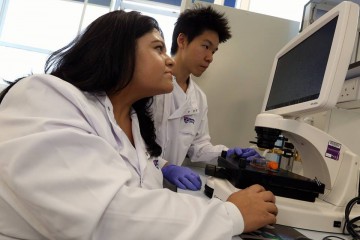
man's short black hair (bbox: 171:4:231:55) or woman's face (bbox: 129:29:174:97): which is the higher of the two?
man's short black hair (bbox: 171:4:231:55)

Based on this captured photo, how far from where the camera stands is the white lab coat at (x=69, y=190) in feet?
1.76

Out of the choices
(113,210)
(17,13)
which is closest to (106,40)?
(113,210)

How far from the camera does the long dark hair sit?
868 mm

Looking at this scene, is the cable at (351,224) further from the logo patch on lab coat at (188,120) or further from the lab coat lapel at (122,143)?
the logo patch on lab coat at (188,120)

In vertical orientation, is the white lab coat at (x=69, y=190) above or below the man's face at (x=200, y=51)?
below

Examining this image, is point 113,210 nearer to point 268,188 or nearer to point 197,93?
point 268,188

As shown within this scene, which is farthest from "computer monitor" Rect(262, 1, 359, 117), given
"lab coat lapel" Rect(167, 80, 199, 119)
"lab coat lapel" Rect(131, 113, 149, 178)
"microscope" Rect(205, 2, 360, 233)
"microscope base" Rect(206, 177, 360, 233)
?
"lab coat lapel" Rect(167, 80, 199, 119)

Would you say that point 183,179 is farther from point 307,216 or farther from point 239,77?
point 239,77

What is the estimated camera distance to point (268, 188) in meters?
0.84

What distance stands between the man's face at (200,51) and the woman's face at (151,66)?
71 cm

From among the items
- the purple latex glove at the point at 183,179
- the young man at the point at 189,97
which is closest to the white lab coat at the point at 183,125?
the young man at the point at 189,97

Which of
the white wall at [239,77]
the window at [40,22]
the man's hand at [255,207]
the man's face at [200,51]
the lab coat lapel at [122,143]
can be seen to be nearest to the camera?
the man's hand at [255,207]

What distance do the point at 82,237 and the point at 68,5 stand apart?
3700 mm

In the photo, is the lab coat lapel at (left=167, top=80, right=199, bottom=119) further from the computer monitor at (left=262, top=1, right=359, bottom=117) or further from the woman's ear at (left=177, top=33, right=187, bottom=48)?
the computer monitor at (left=262, top=1, right=359, bottom=117)
